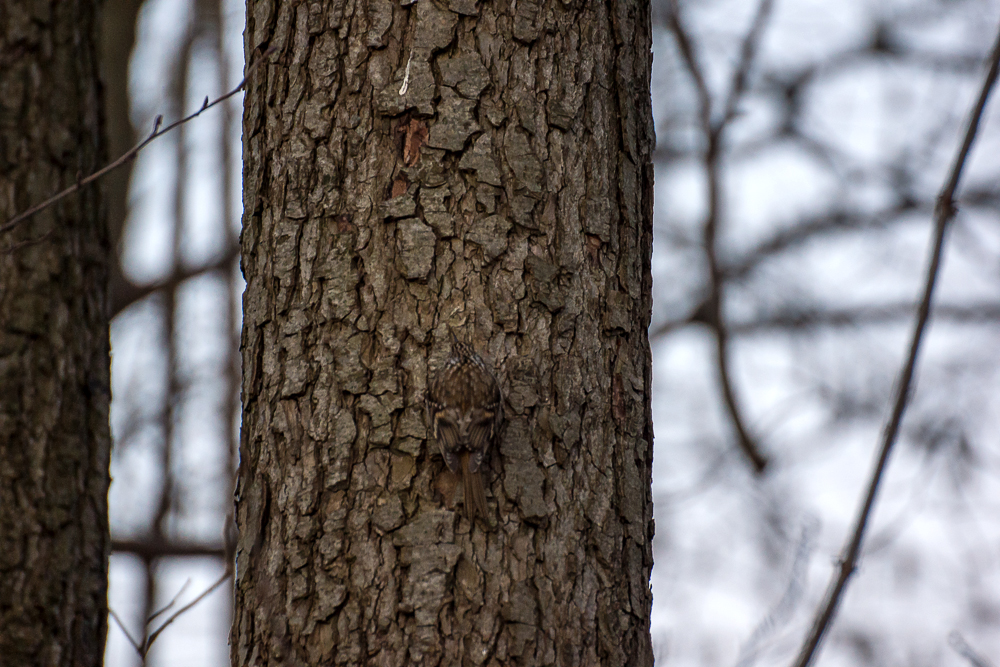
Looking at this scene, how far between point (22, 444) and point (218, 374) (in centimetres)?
562

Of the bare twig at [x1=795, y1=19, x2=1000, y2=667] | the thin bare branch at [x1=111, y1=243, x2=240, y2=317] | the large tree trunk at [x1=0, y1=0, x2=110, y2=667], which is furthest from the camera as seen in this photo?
the thin bare branch at [x1=111, y1=243, x2=240, y2=317]

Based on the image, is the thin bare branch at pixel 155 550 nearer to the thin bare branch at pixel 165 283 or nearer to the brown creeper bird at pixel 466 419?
the thin bare branch at pixel 165 283

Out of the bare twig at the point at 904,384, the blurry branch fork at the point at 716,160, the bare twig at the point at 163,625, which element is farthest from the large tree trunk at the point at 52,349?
the blurry branch fork at the point at 716,160

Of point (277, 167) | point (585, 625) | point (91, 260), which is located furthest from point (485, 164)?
point (91, 260)

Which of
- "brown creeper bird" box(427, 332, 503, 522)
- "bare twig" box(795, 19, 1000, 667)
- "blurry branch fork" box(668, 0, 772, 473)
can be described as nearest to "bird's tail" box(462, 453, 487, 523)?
"brown creeper bird" box(427, 332, 503, 522)

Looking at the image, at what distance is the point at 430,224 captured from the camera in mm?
1928

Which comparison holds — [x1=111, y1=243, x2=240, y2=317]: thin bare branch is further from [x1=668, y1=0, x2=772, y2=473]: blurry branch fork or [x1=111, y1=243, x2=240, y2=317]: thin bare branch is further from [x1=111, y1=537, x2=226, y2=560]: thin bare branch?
[x1=668, y1=0, x2=772, y2=473]: blurry branch fork

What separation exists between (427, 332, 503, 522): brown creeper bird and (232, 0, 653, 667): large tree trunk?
1.3 inches

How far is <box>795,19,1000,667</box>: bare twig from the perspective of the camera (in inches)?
70.0

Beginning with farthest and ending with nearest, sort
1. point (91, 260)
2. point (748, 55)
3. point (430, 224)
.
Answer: point (748, 55)
point (91, 260)
point (430, 224)

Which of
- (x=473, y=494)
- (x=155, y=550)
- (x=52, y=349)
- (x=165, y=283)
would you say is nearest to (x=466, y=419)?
(x=473, y=494)

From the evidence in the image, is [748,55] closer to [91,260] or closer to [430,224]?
[91,260]

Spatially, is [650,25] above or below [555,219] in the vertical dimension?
above

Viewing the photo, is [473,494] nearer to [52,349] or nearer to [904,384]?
[904,384]
